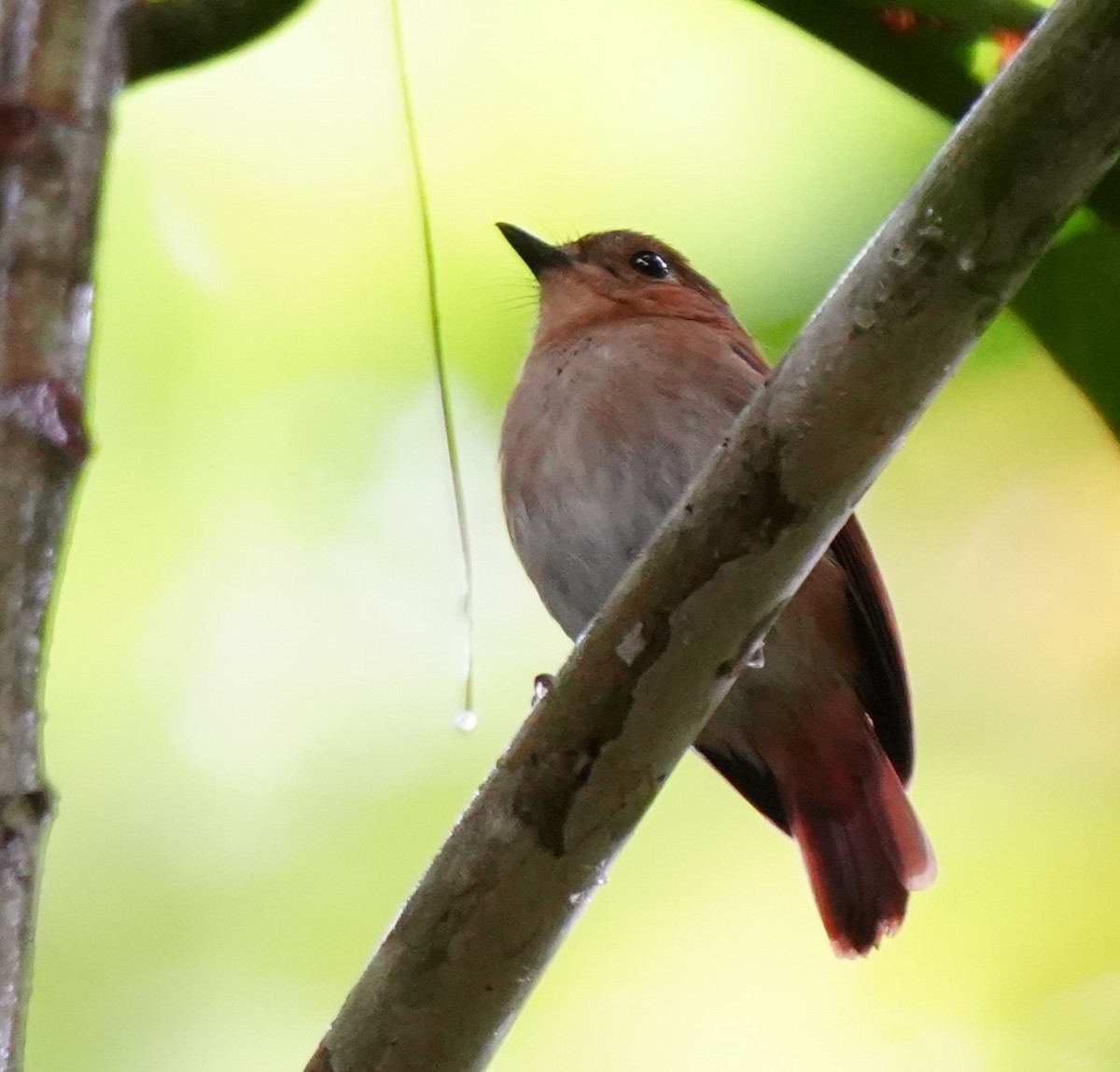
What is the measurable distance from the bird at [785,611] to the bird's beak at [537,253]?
0.48 ft

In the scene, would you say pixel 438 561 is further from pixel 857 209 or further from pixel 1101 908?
pixel 1101 908

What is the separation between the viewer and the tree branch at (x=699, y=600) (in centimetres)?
101

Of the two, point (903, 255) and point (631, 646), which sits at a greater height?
point (903, 255)

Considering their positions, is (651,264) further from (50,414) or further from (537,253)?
(50,414)

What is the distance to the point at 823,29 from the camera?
1.45 m

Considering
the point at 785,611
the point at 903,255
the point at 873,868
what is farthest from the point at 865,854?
the point at 903,255

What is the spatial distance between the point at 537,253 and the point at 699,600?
5.31 feet

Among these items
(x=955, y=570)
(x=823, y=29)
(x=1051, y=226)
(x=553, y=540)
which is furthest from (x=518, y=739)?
(x=955, y=570)

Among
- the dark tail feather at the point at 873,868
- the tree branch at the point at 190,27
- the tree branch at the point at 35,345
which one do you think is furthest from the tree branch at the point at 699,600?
the dark tail feather at the point at 873,868

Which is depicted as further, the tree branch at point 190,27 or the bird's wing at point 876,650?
→ the bird's wing at point 876,650

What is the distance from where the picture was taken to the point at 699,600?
3.52 ft

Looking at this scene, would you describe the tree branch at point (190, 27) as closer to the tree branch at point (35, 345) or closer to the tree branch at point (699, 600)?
the tree branch at point (35, 345)

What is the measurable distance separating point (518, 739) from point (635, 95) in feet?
6.21

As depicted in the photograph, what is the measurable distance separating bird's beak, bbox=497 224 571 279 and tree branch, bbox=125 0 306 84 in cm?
98
